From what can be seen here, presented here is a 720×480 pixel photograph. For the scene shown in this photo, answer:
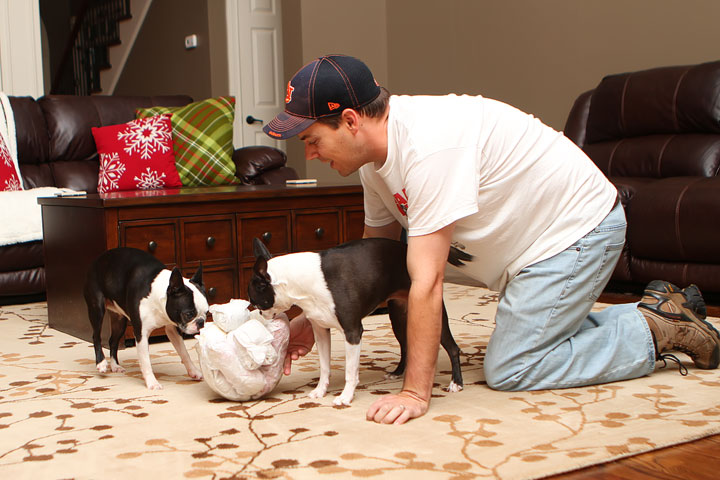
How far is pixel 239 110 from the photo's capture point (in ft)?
21.5

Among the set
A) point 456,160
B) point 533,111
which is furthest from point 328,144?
point 533,111

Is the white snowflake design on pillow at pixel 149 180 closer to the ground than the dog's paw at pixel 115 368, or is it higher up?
higher up

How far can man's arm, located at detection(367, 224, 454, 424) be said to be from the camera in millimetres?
1738

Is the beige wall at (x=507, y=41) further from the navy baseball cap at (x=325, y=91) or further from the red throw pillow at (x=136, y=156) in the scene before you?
the navy baseball cap at (x=325, y=91)

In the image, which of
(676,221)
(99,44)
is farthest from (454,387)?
(99,44)

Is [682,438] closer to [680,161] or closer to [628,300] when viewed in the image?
[628,300]

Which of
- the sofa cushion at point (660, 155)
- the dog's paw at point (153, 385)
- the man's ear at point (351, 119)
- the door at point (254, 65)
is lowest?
the dog's paw at point (153, 385)

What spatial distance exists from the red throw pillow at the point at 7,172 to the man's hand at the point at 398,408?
3.03 metres

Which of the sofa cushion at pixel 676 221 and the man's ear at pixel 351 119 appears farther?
the sofa cushion at pixel 676 221

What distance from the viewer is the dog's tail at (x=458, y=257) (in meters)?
2.02

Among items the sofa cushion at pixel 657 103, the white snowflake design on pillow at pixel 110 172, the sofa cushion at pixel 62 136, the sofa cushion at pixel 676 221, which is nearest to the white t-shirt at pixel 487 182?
the sofa cushion at pixel 676 221

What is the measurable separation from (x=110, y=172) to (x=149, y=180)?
0.22 m

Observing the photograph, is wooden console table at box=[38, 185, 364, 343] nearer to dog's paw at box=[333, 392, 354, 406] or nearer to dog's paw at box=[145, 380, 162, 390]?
dog's paw at box=[145, 380, 162, 390]

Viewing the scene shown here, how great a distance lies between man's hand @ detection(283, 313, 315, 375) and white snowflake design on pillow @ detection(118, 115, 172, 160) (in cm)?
270
